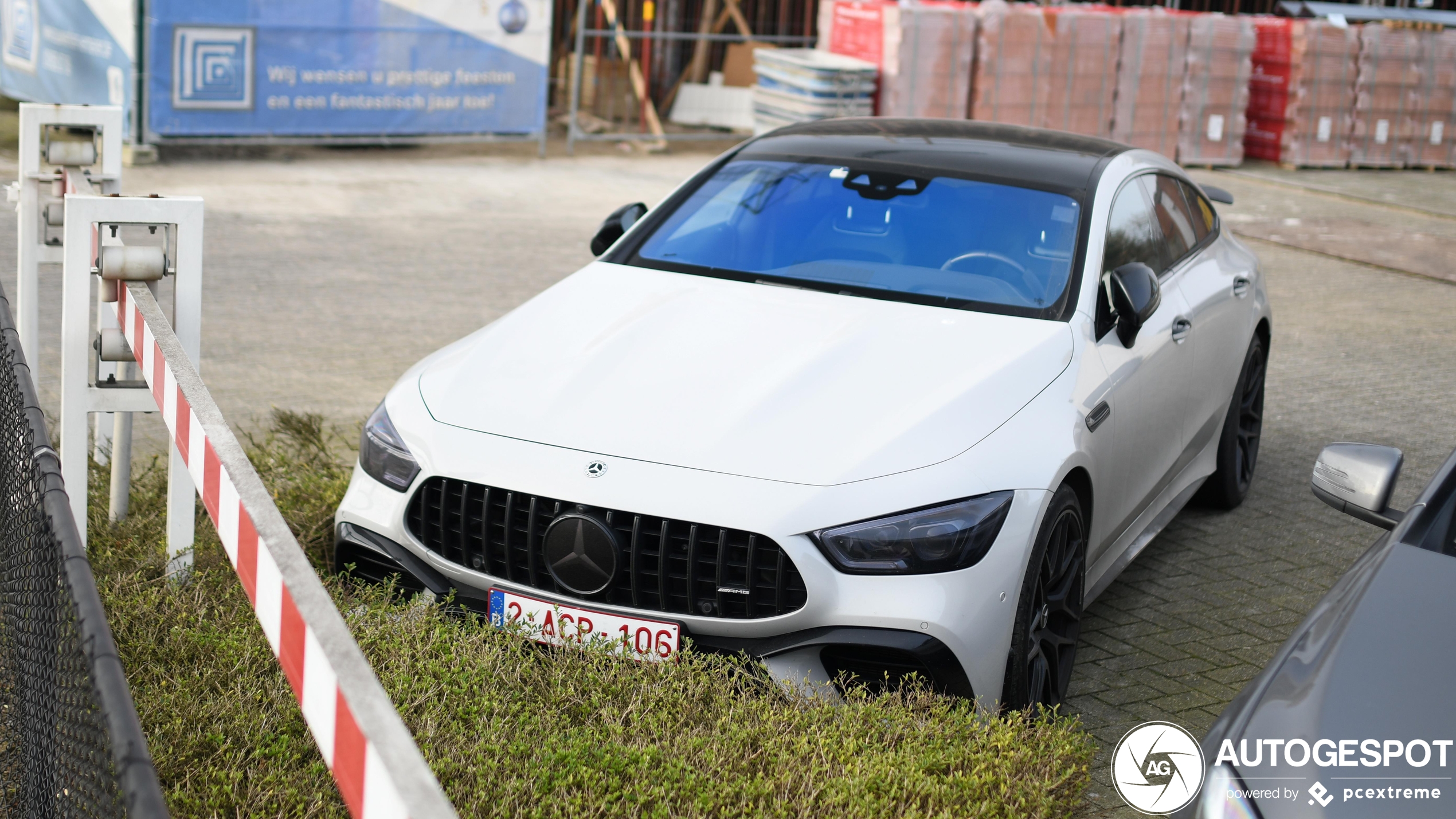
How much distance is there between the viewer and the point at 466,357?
406 cm

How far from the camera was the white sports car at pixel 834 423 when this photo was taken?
3.30m

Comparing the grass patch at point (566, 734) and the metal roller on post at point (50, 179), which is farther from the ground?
the metal roller on post at point (50, 179)

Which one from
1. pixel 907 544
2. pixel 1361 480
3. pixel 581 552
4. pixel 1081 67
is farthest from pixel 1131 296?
pixel 1081 67

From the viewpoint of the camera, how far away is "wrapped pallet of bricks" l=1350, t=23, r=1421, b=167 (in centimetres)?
1777

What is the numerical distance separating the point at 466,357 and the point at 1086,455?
1759 mm

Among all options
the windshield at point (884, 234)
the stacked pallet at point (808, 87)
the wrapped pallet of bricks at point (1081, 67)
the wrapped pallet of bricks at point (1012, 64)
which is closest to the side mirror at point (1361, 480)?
the windshield at point (884, 234)

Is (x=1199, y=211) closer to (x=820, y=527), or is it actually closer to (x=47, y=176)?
(x=820, y=527)

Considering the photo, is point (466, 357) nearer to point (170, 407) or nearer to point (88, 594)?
point (170, 407)

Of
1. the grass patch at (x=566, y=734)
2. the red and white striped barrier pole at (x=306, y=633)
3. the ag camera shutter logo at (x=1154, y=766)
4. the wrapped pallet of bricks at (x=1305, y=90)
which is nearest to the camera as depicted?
the red and white striped barrier pole at (x=306, y=633)

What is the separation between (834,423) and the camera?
3576 mm

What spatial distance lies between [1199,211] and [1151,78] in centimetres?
1204

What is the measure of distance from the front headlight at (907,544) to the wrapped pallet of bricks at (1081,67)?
13.8m

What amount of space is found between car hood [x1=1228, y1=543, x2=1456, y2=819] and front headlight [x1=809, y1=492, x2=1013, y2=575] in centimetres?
85

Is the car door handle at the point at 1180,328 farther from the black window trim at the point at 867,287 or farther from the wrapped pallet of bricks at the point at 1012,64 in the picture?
the wrapped pallet of bricks at the point at 1012,64
